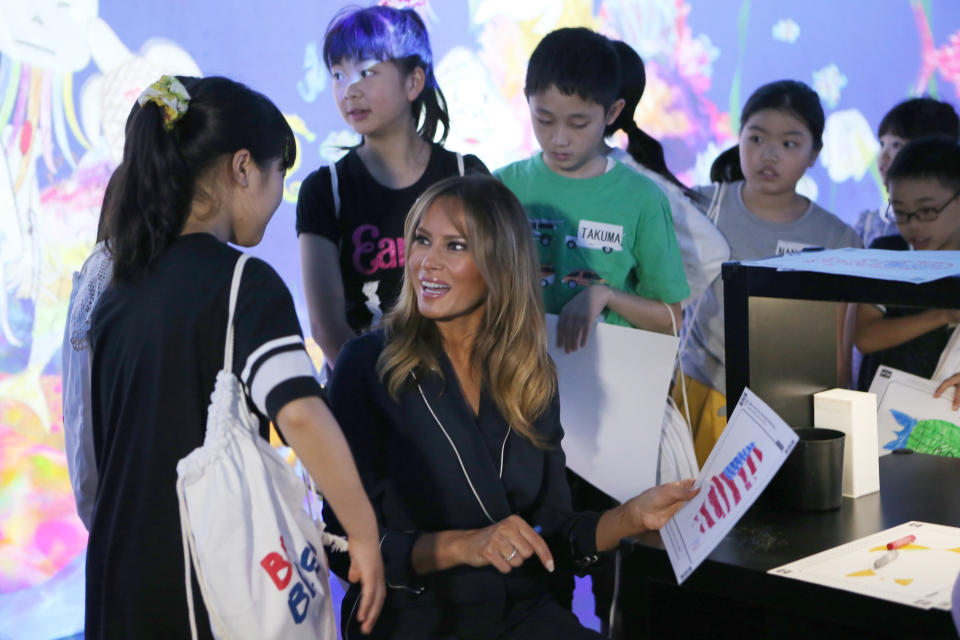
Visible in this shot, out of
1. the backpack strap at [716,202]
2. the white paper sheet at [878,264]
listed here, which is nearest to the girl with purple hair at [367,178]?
the backpack strap at [716,202]

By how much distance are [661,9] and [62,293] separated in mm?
2542

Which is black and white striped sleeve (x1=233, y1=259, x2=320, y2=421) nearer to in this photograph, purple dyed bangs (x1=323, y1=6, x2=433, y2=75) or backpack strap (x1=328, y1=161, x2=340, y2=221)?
backpack strap (x1=328, y1=161, x2=340, y2=221)

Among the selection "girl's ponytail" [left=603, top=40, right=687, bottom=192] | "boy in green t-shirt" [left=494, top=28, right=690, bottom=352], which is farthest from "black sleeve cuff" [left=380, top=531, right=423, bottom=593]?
"girl's ponytail" [left=603, top=40, right=687, bottom=192]

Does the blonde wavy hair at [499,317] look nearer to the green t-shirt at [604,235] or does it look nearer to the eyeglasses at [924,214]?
the green t-shirt at [604,235]

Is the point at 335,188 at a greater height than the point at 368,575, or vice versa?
the point at 335,188

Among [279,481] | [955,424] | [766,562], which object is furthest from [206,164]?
[955,424]

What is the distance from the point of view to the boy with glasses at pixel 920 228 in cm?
229

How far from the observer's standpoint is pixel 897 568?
1050mm

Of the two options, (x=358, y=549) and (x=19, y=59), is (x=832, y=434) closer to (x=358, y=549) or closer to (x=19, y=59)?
(x=358, y=549)

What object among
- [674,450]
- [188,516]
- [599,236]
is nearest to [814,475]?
[674,450]

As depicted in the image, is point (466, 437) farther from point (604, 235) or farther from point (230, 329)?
point (604, 235)

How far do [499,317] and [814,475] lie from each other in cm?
59

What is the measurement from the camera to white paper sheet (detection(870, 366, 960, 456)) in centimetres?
160

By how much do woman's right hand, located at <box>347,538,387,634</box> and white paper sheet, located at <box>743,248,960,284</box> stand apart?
0.65 metres
